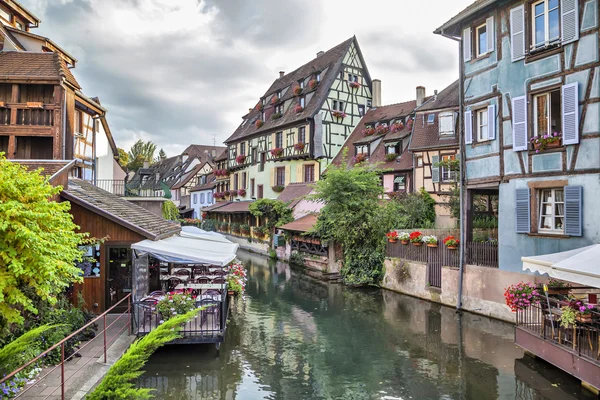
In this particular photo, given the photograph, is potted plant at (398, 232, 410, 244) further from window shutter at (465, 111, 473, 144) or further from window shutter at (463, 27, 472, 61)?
window shutter at (463, 27, 472, 61)

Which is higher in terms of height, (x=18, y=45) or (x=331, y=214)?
(x=18, y=45)

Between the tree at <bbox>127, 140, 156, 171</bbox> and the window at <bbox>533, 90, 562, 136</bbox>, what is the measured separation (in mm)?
79128

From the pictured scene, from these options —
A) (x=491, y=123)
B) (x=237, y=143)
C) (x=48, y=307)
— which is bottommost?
(x=48, y=307)

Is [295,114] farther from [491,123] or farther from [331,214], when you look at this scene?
[491,123]

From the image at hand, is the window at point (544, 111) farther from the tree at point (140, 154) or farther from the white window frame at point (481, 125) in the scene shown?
the tree at point (140, 154)

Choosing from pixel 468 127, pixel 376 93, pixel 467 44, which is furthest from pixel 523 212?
pixel 376 93

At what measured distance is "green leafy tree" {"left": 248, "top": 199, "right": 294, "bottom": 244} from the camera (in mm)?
30625

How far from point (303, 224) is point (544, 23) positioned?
17.6 meters


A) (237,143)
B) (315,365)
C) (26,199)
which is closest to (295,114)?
(237,143)

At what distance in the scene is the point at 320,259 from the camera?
24438mm

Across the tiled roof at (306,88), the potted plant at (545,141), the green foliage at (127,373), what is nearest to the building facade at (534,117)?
the potted plant at (545,141)

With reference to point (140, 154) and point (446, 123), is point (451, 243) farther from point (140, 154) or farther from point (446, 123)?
point (140, 154)

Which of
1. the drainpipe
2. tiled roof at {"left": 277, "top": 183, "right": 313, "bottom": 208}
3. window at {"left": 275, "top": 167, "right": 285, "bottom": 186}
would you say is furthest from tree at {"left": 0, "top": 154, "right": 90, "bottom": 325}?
window at {"left": 275, "top": 167, "right": 285, "bottom": 186}

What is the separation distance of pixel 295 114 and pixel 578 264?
28.3m
